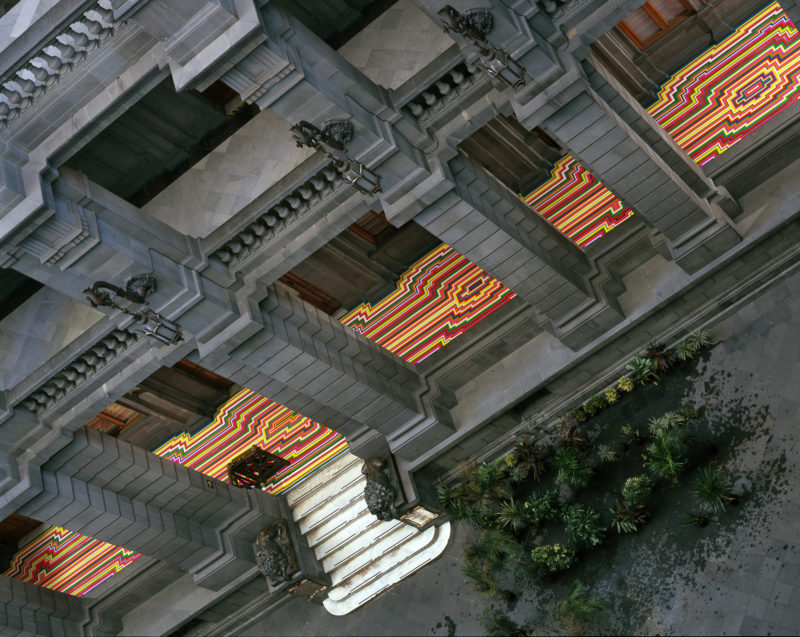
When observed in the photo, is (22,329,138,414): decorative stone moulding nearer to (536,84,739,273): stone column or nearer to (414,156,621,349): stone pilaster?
(414,156,621,349): stone pilaster

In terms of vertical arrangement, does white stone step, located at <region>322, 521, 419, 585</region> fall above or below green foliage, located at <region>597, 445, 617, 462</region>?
above

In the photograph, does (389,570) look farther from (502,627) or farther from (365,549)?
(502,627)

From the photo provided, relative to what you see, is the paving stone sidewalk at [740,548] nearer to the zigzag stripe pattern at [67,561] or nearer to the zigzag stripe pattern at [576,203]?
the zigzag stripe pattern at [576,203]

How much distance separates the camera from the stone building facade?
763 inches

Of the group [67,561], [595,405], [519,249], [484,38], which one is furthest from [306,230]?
[67,561]

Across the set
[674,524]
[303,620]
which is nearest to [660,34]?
[674,524]

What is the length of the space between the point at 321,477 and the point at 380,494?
110 inches

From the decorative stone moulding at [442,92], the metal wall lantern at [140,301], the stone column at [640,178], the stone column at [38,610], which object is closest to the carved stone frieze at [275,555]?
the stone column at [38,610]

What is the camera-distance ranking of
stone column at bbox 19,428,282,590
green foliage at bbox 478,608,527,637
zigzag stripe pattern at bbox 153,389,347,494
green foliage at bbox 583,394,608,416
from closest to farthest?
green foliage at bbox 478,608,527,637 → green foliage at bbox 583,394,608,416 → stone column at bbox 19,428,282,590 → zigzag stripe pattern at bbox 153,389,347,494

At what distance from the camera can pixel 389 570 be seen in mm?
24953

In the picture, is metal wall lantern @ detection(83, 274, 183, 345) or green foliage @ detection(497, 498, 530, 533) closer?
metal wall lantern @ detection(83, 274, 183, 345)

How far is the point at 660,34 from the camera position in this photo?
23.5m

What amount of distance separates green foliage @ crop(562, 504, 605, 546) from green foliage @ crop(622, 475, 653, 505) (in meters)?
0.77

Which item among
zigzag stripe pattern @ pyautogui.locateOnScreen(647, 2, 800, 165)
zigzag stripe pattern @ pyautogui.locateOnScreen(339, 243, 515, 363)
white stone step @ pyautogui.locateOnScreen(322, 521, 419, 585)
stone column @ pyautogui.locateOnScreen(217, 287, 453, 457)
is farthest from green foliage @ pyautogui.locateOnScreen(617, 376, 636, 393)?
white stone step @ pyautogui.locateOnScreen(322, 521, 419, 585)
